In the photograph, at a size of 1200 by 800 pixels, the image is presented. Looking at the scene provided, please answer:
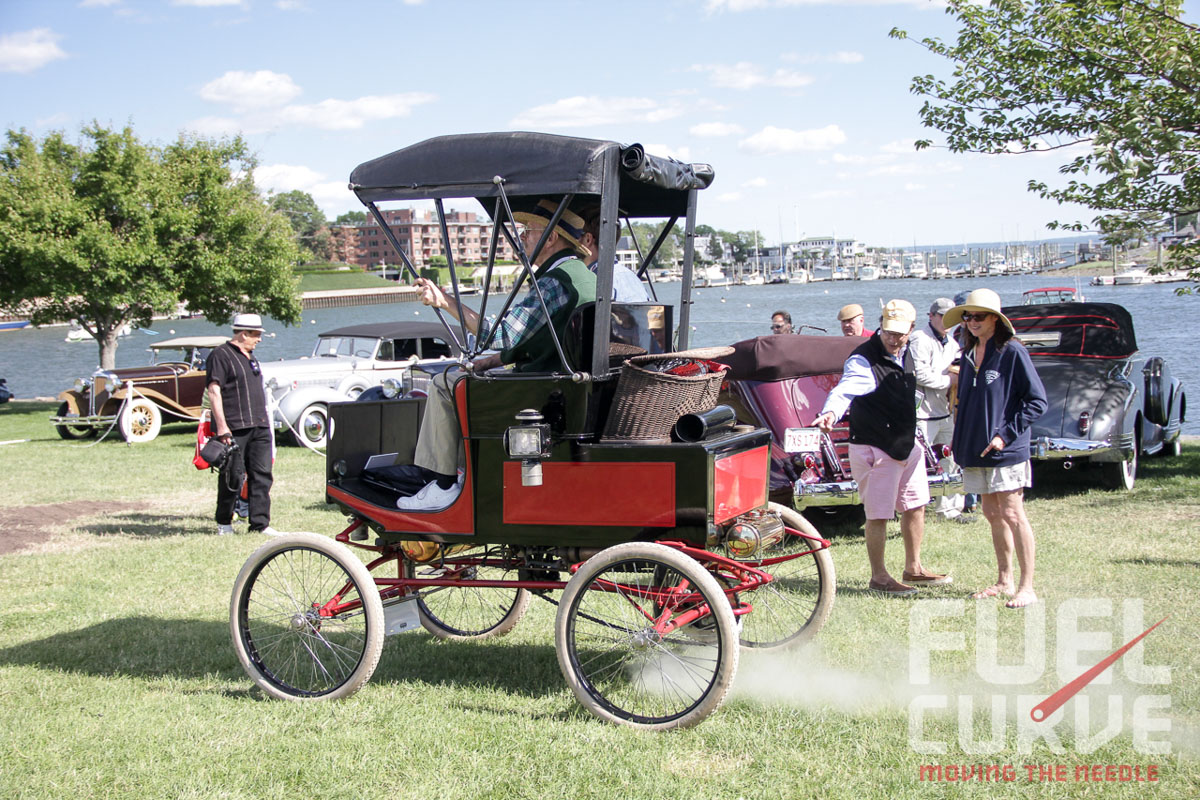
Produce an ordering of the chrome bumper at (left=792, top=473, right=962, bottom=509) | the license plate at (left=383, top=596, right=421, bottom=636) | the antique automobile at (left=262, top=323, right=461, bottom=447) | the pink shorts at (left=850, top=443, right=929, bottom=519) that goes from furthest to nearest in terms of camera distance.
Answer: the antique automobile at (left=262, top=323, right=461, bottom=447)
the chrome bumper at (left=792, top=473, right=962, bottom=509)
the pink shorts at (left=850, top=443, right=929, bottom=519)
the license plate at (left=383, top=596, right=421, bottom=636)

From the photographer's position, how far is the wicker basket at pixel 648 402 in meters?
4.37

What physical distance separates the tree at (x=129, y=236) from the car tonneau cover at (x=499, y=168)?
1877 centimetres

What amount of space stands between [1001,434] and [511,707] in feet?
10.9

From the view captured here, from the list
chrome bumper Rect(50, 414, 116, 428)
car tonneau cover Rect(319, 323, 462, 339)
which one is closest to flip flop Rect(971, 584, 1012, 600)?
car tonneau cover Rect(319, 323, 462, 339)

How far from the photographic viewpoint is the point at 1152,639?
515 centimetres

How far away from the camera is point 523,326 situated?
455 cm

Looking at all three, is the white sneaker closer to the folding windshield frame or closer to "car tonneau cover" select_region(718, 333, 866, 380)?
the folding windshield frame

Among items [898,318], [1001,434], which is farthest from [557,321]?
[1001,434]

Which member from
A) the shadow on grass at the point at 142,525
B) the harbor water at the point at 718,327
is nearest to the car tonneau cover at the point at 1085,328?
the harbor water at the point at 718,327

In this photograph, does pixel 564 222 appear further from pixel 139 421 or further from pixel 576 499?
pixel 139 421

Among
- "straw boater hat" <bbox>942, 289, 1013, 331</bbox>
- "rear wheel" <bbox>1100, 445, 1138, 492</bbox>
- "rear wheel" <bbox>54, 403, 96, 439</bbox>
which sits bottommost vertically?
"rear wheel" <bbox>54, 403, 96, 439</bbox>

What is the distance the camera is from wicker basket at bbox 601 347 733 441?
437 centimetres

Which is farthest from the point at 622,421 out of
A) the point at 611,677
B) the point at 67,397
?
the point at 67,397

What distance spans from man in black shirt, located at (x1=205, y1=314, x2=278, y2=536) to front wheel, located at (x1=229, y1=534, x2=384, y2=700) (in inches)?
154
